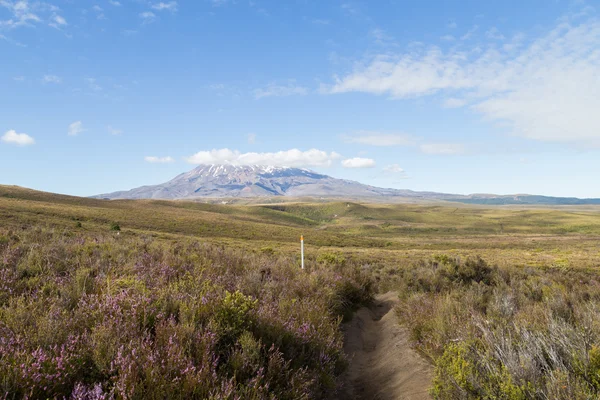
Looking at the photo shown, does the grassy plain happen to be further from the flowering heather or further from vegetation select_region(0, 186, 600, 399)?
the flowering heather

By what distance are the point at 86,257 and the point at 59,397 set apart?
5138 millimetres

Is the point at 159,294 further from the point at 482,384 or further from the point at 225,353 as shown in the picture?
the point at 482,384

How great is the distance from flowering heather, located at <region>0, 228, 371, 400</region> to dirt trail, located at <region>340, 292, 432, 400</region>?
24.2 inches

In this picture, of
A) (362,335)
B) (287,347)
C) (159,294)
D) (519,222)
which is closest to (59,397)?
(159,294)

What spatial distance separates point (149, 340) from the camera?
3.65 m

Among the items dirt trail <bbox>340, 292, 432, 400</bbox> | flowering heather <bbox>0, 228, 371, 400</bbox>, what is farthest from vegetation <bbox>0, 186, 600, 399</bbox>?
dirt trail <bbox>340, 292, 432, 400</bbox>

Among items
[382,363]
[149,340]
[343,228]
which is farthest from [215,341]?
[343,228]

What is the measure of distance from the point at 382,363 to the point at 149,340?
14.0 feet

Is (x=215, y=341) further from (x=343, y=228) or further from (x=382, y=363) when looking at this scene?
(x=343, y=228)

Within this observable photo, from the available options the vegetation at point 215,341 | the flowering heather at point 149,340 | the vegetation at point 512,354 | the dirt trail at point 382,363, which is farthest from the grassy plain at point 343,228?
the flowering heather at point 149,340

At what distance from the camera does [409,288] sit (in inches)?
404

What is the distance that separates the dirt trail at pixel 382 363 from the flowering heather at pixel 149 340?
0.62 meters

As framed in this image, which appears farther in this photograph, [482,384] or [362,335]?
[362,335]

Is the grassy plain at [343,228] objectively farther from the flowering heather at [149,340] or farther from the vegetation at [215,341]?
the flowering heather at [149,340]
